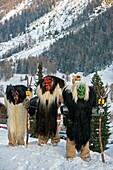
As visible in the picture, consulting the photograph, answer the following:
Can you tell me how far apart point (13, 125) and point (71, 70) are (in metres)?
188

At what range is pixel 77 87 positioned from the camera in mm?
8023

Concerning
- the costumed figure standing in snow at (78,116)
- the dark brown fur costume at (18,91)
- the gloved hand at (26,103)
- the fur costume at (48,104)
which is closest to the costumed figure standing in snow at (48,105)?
the fur costume at (48,104)

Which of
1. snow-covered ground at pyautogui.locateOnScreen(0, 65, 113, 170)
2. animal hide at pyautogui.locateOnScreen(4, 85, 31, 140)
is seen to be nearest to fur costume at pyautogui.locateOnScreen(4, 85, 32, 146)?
animal hide at pyautogui.locateOnScreen(4, 85, 31, 140)

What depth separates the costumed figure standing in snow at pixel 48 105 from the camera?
29.6 feet

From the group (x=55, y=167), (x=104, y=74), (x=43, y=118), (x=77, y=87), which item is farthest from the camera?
(x=104, y=74)

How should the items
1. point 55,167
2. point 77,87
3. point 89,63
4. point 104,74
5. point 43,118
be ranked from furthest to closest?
point 89,63 < point 104,74 < point 43,118 < point 77,87 < point 55,167

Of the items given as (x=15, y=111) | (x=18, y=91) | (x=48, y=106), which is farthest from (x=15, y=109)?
(x=48, y=106)

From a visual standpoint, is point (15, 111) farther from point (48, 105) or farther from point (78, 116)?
point (78, 116)

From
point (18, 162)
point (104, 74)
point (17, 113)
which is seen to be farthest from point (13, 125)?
point (104, 74)

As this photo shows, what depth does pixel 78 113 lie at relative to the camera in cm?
804

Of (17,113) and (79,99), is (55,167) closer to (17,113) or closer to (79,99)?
(79,99)

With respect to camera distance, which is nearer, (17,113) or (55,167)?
(55,167)

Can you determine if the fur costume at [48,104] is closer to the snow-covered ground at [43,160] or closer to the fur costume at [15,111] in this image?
the snow-covered ground at [43,160]

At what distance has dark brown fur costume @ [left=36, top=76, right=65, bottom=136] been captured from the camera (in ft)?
29.6
